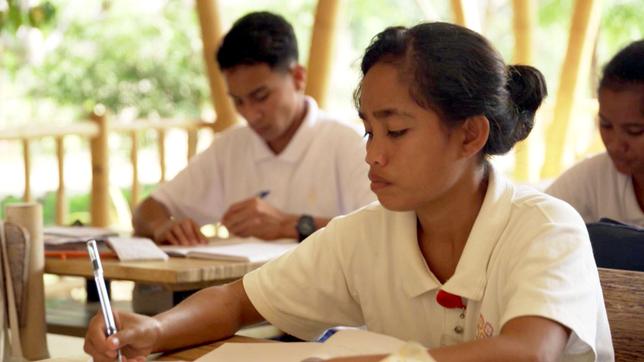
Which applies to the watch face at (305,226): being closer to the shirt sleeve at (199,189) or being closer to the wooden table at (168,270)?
the wooden table at (168,270)

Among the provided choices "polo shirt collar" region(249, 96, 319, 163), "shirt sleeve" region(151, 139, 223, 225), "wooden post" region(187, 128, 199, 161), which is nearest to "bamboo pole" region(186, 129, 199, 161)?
"wooden post" region(187, 128, 199, 161)

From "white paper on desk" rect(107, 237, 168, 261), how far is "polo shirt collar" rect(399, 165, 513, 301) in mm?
1025

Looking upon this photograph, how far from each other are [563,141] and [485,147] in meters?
3.96

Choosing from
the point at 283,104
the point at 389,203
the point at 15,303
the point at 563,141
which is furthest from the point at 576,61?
the point at 389,203

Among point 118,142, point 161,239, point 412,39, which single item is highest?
point 412,39

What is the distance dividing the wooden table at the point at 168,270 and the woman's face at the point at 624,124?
87 cm

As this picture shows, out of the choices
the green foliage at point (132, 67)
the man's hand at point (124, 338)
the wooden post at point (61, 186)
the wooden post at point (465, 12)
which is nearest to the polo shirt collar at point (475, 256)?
the man's hand at point (124, 338)

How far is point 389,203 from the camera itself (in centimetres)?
161

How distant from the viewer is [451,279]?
161cm

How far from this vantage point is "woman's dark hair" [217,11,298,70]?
3158 millimetres

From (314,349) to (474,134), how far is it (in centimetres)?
40

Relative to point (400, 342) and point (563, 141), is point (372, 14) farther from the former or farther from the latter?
point (400, 342)

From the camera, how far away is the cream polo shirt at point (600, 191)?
270 centimetres

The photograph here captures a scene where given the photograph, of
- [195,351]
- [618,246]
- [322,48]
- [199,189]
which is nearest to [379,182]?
[195,351]
